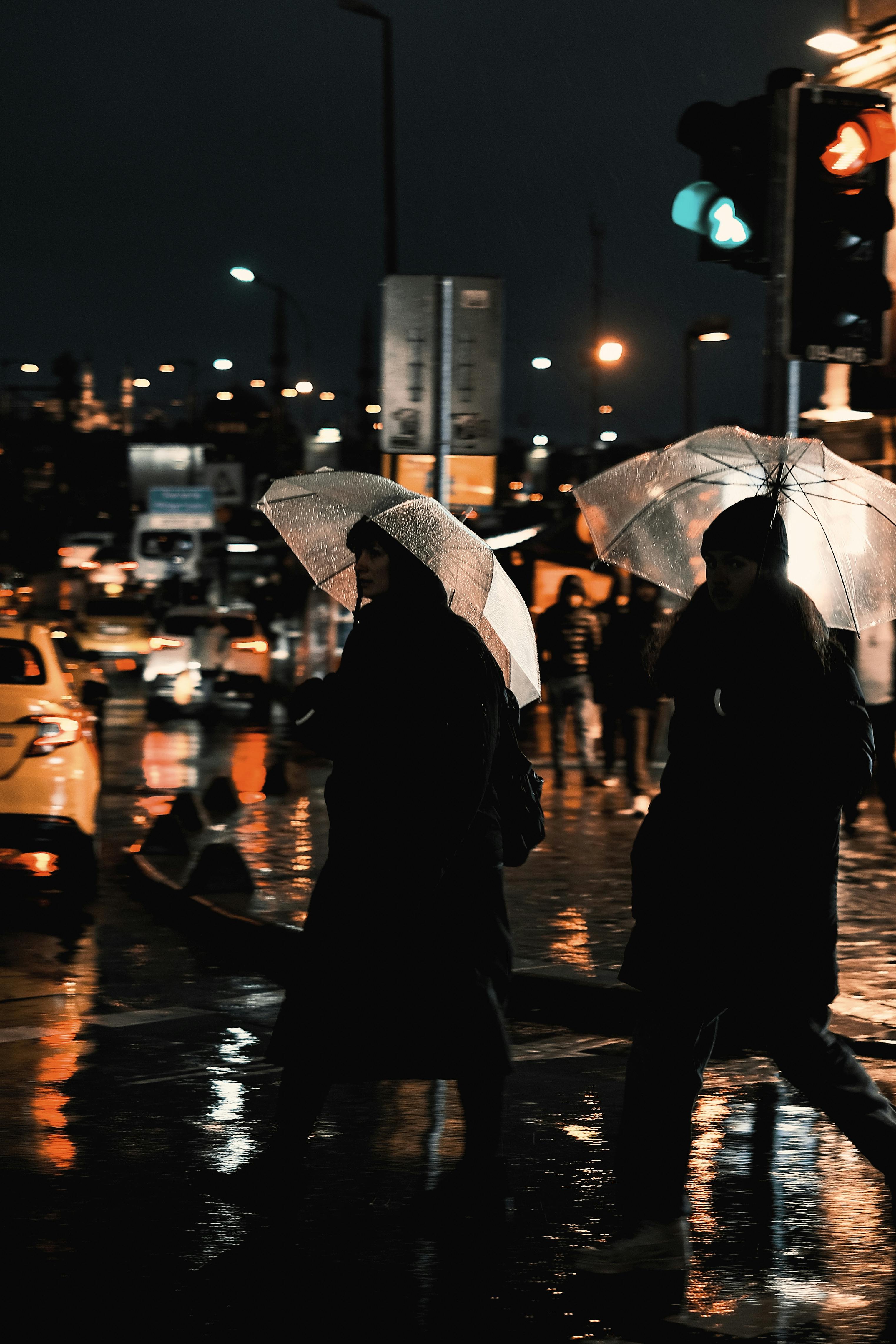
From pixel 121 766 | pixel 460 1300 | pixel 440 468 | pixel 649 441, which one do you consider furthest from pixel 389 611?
pixel 649 441

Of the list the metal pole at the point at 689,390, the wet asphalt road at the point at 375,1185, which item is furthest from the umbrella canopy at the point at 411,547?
the metal pole at the point at 689,390

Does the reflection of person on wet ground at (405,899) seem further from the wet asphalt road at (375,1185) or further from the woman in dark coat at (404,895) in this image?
the wet asphalt road at (375,1185)

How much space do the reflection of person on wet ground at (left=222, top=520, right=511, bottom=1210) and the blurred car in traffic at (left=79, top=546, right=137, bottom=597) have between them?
45334mm

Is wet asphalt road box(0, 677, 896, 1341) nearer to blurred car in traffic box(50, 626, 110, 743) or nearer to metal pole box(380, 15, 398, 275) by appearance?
blurred car in traffic box(50, 626, 110, 743)

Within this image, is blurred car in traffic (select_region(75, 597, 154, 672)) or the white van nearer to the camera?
blurred car in traffic (select_region(75, 597, 154, 672))

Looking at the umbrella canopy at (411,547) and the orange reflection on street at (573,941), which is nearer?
the umbrella canopy at (411,547)

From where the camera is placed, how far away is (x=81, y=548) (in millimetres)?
83500

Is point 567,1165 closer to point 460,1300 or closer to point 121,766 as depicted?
point 460,1300

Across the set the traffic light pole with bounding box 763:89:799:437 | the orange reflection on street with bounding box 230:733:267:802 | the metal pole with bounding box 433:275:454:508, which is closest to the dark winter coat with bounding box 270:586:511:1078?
the traffic light pole with bounding box 763:89:799:437

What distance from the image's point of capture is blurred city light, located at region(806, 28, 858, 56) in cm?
1728

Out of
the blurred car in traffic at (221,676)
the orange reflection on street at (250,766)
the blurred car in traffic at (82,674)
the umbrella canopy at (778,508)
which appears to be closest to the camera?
the umbrella canopy at (778,508)

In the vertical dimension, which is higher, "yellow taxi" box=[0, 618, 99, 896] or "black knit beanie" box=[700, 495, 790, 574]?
"black knit beanie" box=[700, 495, 790, 574]

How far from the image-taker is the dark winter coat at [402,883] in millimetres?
4844

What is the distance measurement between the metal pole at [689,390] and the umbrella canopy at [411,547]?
1176 inches
